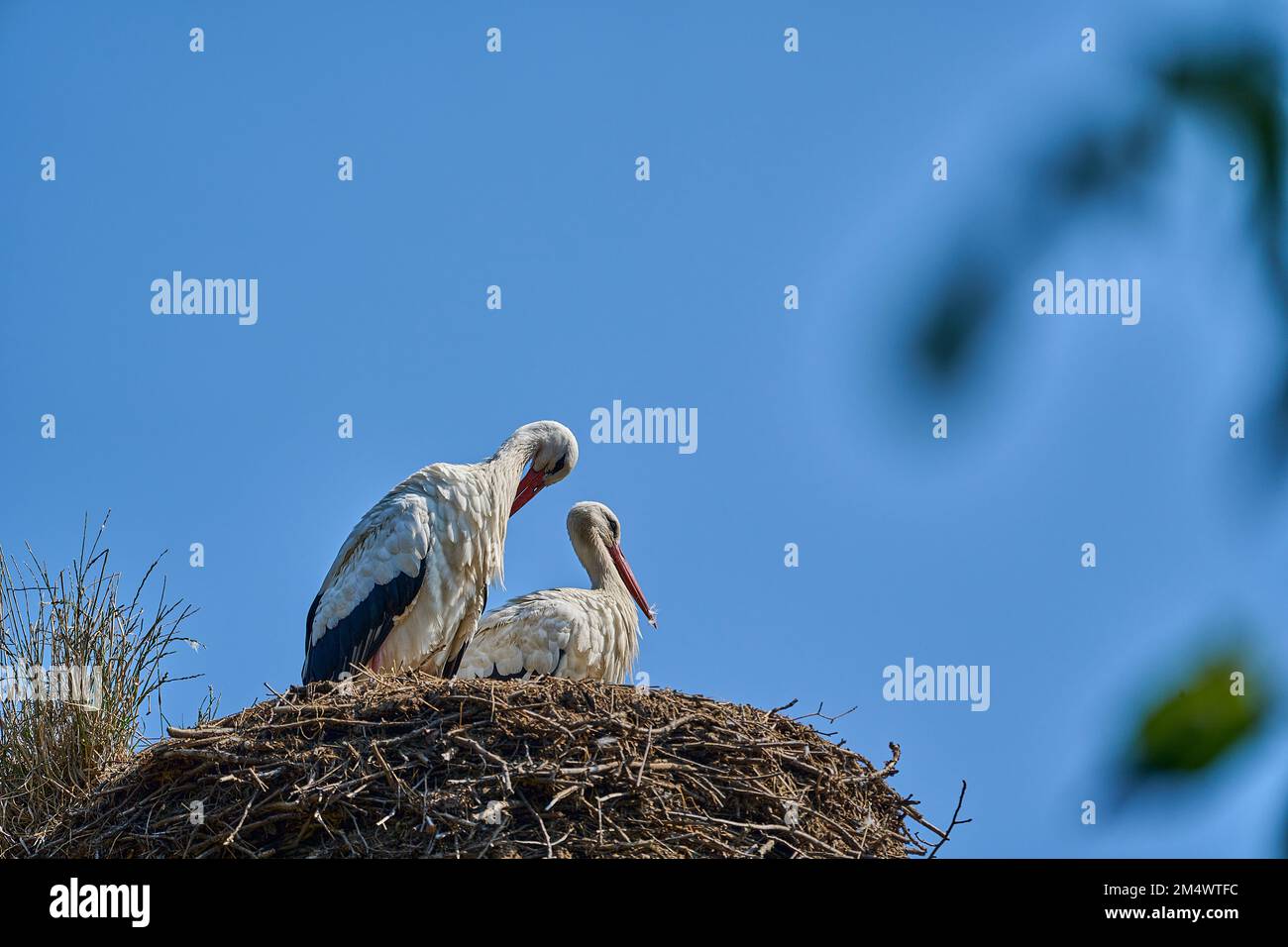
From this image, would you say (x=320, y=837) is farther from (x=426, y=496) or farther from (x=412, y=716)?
(x=426, y=496)

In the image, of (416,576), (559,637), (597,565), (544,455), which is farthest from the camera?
(597,565)

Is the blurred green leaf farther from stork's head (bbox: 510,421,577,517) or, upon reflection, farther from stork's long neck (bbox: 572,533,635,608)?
stork's long neck (bbox: 572,533,635,608)

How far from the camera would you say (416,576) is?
668cm

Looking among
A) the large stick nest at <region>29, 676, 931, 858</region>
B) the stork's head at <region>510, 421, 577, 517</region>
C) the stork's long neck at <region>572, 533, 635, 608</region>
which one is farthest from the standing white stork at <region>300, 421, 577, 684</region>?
the large stick nest at <region>29, 676, 931, 858</region>

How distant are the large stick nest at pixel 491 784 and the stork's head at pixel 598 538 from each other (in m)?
3.19

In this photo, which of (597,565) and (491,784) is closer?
(491,784)

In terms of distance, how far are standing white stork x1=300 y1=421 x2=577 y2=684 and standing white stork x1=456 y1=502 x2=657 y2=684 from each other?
5.1 inches

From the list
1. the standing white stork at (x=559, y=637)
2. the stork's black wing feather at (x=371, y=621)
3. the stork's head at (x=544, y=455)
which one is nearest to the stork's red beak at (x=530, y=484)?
the stork's head at (x=544, y=455)

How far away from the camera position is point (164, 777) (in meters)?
4.50

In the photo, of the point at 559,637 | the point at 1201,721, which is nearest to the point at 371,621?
the point at 559,637

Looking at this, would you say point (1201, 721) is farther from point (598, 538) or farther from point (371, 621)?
point (598, 538)

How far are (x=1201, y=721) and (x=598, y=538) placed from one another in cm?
709

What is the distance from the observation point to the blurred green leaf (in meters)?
0.92
